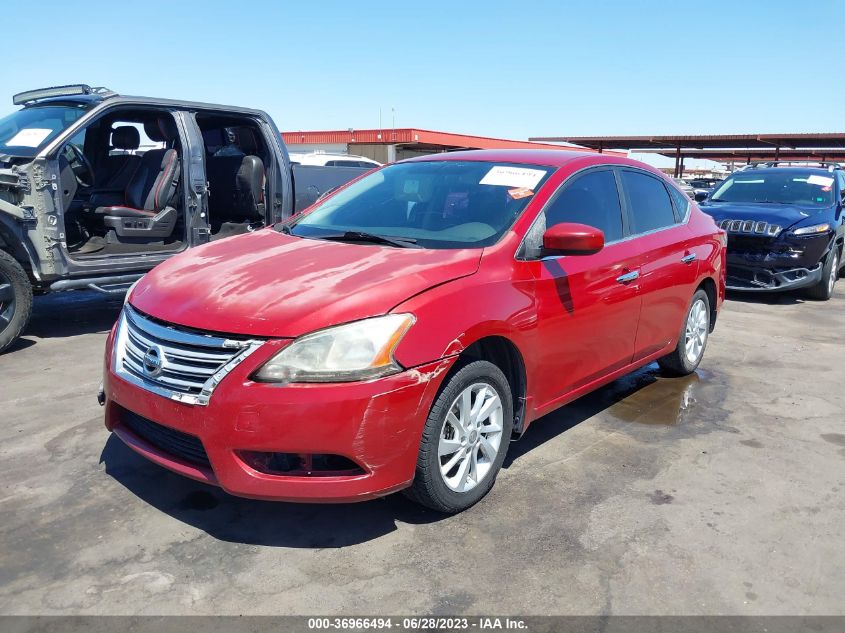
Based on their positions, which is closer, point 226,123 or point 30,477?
point 30,477

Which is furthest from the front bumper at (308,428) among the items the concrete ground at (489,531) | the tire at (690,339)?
the tire at (690,339)

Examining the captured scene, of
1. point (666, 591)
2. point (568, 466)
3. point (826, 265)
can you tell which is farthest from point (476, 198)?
point (826, 265)

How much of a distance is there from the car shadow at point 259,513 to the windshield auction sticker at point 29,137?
11.2ft

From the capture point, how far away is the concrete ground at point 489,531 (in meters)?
2.61

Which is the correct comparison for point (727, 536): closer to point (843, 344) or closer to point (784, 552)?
point (784, 552)

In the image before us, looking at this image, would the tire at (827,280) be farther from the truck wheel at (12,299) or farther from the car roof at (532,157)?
the truck wheel at (12,299)

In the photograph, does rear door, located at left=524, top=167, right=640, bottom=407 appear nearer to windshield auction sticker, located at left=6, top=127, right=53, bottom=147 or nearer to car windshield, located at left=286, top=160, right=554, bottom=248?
car windshield, located at left=286, top=160, right=554, bottom=248

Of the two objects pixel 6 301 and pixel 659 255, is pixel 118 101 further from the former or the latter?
pixel 659 255

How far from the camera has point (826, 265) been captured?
9.09m

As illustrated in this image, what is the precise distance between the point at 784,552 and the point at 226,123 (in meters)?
6.61

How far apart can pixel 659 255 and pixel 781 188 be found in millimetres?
6526

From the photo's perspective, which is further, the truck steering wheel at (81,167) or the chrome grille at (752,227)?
the chrome grille at (752,227)

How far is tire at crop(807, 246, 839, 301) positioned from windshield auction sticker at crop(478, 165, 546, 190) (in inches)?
268

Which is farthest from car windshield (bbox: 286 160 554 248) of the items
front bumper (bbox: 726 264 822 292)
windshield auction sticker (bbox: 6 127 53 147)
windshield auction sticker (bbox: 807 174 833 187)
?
windshield auction sticker (bbox: 807 174 833 187)
